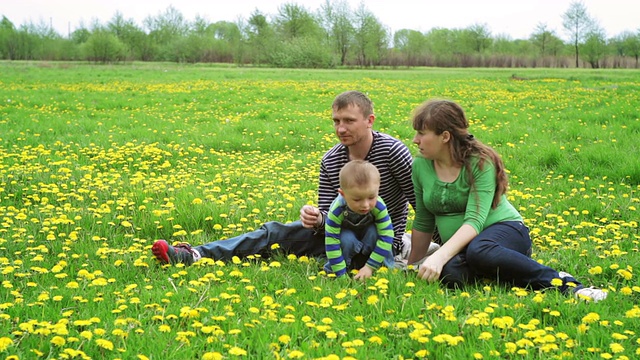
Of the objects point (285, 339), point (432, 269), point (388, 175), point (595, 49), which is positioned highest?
point (595, 49)

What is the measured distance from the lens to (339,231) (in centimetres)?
384

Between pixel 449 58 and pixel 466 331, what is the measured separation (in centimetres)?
6588

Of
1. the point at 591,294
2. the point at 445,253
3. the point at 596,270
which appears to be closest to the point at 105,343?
the point at 445,253

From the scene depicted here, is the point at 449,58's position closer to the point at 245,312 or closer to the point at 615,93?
the point at 615,93

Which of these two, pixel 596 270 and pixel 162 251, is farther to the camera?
pixel 162 251

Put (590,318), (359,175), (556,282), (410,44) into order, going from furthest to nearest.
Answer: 1. (410,44)
2. (359,175)
3. (556,282)
4. (590,318)

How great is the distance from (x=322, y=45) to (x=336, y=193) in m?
58.3

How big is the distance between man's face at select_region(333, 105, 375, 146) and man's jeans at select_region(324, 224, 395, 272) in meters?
0.63

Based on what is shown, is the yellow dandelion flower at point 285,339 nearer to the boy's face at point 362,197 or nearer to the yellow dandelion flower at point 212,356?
the yellow dandelion flower at point 212,356

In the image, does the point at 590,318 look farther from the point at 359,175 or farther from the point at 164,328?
the point at 164,328

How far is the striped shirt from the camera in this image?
165 inches

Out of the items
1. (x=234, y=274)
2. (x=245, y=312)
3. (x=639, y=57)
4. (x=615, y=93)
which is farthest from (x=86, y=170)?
(x=639, y=57)

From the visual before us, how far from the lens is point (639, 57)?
65.6 meters

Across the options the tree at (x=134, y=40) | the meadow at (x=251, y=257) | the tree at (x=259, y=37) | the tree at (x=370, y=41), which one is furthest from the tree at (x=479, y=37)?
the meadow at (x=251, y=257)
